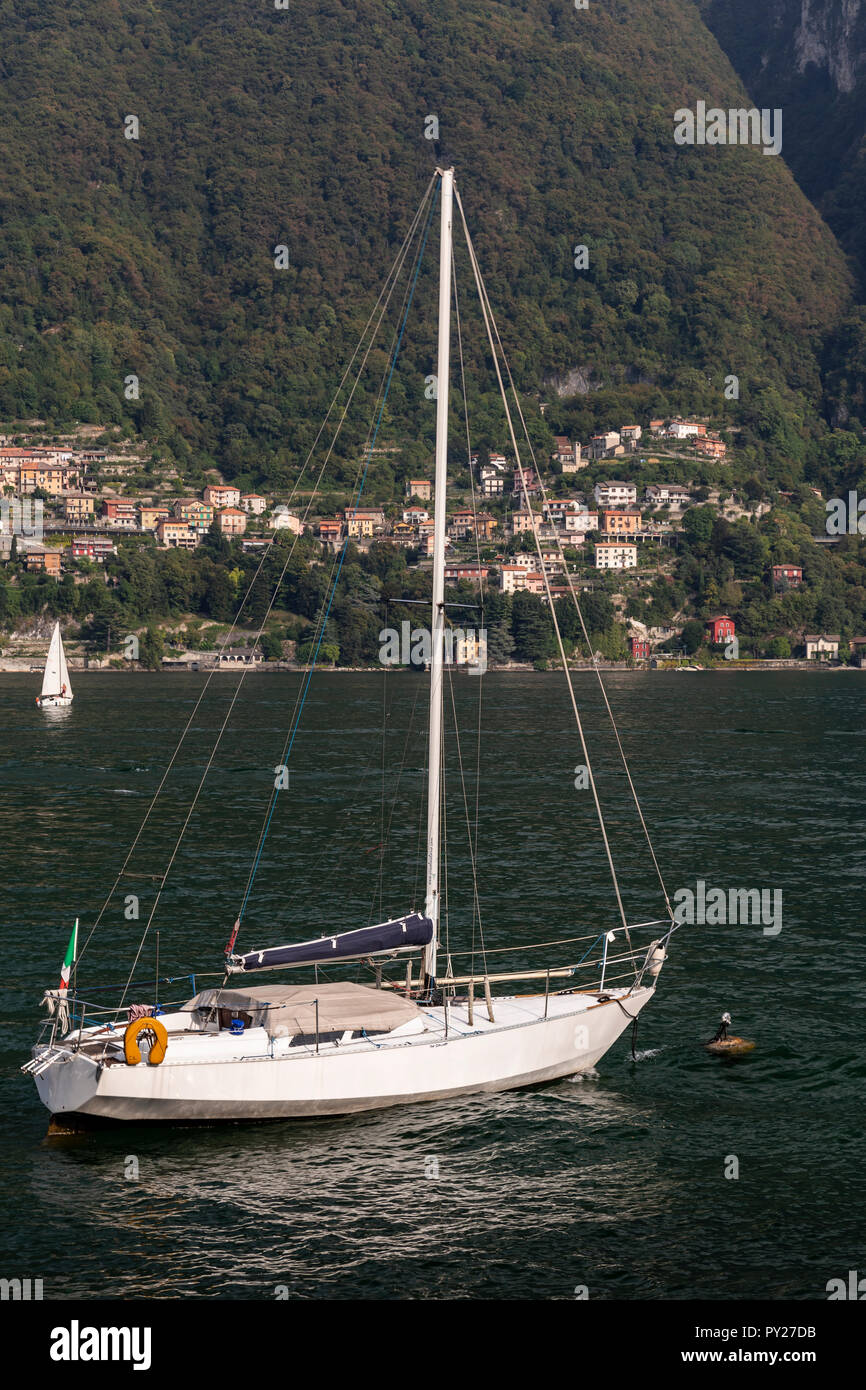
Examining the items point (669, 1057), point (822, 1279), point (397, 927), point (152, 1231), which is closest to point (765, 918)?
point (669, 1057)

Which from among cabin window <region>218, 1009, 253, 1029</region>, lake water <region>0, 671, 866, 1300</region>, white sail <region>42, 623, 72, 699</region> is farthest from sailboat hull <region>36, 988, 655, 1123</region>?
white sail <region>42, 623, 72, 699</region>

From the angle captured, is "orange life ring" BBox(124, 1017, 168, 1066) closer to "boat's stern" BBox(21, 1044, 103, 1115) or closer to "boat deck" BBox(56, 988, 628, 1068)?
"boat deck" BBox(56, 988, 628, 1068)

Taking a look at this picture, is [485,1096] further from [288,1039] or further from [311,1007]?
[288,1039]

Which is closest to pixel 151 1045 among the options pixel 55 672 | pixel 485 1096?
pixel 485 1096

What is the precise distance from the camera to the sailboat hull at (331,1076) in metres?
24.2

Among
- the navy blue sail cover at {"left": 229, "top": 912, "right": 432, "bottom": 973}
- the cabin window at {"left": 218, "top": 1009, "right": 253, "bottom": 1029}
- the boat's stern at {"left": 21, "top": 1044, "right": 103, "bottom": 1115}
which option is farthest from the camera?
the navy blue sail cover at {"left": 229, "top": 912, "right": 432, "bottom": 973}

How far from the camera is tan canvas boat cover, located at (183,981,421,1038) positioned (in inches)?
994

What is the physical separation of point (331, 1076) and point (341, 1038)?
2.42ft

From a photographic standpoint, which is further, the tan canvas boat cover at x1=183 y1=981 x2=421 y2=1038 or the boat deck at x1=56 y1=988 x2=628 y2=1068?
the tan canvas boat cover at x1=183 y1=981 x2=421 y2=1038

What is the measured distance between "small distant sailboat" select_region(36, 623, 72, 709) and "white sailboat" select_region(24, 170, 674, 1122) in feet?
335

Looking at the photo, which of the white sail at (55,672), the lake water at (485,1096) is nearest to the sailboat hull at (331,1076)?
the lake water at (485,1096)

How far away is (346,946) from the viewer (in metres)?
26.6

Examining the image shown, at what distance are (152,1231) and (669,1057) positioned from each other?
12.4 metres
